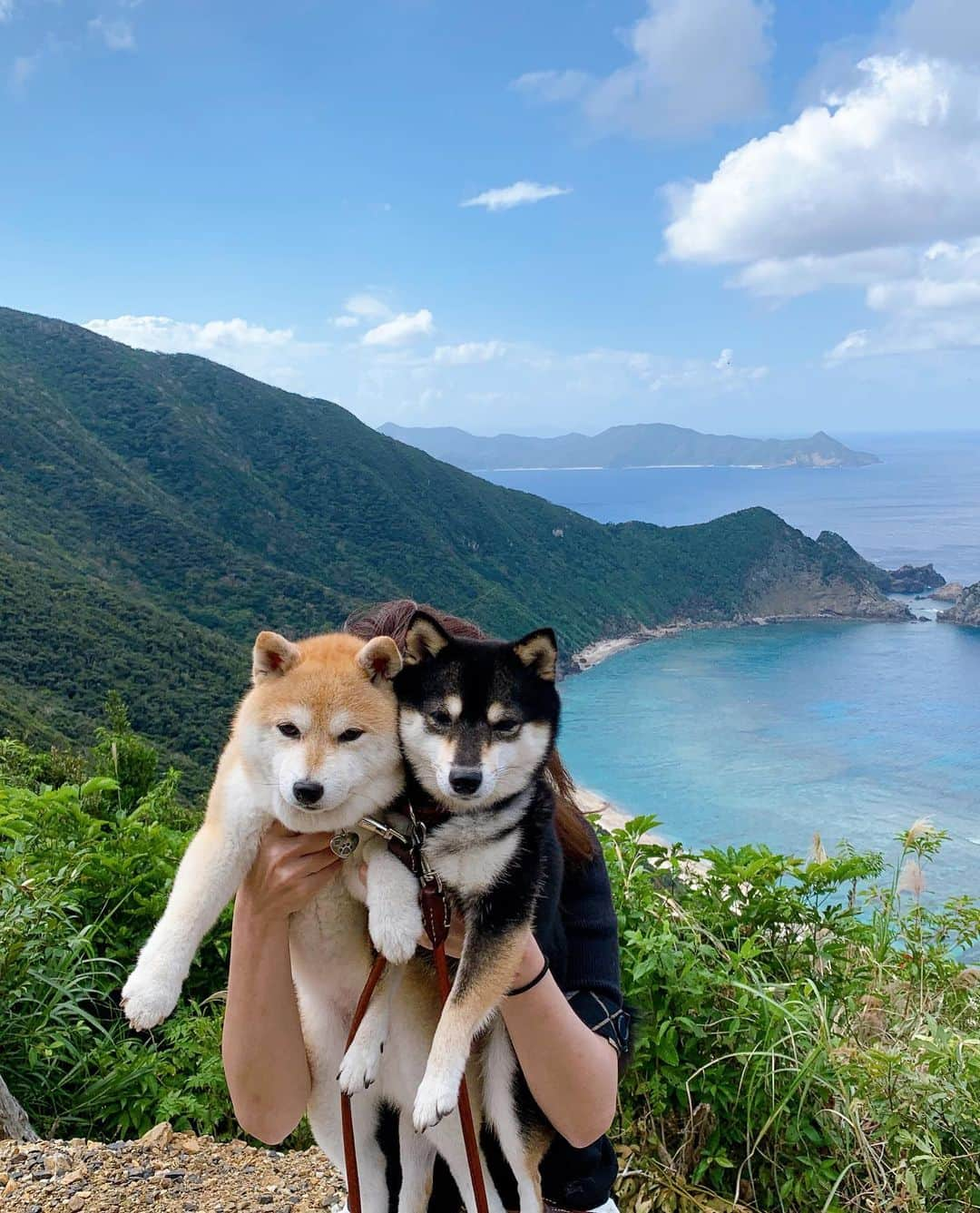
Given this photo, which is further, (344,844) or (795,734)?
(795,734)

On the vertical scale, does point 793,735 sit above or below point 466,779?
below

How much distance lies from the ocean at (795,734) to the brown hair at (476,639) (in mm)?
41836

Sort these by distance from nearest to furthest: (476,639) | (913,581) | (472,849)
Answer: (472,849)
(476,639)
(913,581)

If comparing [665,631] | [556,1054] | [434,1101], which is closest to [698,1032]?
[556,1054]

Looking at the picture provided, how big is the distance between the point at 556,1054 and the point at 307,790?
0.99 m

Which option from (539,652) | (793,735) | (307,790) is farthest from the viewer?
(793,735)

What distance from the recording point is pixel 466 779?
92.9 inches

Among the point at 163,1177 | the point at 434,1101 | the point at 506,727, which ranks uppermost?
the point at 506,727

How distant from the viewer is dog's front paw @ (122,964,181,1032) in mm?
2338

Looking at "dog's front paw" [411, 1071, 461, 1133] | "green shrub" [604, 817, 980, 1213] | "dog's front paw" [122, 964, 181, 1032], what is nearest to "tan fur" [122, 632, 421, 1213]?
"dog's front paw" [122, 964, 181, 1032]

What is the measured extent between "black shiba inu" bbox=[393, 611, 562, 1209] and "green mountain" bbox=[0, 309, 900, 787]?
2777 centimetres

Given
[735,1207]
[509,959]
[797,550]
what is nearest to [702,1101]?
[735,1207]

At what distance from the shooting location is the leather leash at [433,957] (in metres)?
2.24

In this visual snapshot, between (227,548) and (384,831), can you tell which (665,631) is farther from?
(384,831)
